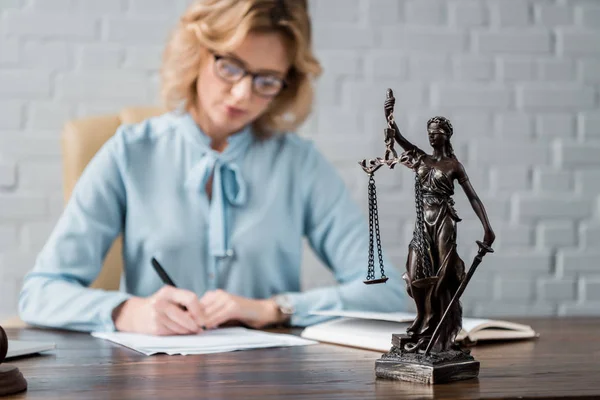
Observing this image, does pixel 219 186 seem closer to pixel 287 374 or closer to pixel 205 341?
pixel 205 341

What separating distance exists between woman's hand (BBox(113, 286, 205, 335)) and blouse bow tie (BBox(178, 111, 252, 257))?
39cm

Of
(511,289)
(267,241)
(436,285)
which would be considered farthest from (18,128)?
(436,285)

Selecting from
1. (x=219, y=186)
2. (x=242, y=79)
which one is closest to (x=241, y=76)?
(x=242, y=79)

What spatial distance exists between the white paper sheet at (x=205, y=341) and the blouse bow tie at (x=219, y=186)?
462 millimetres

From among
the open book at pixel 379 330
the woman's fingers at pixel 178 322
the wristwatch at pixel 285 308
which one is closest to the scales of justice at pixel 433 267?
the open book at pixel 379 330

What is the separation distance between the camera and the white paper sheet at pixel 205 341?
1.18 m

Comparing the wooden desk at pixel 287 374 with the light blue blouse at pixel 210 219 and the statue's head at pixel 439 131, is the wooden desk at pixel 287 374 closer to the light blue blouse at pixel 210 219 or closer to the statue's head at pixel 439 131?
the statue's head at pixel 439 131

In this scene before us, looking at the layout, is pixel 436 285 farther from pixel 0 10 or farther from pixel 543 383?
pixel 0 10

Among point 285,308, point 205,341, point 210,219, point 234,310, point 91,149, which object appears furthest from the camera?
point 91,149

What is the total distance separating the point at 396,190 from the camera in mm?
2484

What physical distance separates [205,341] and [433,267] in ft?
1.64

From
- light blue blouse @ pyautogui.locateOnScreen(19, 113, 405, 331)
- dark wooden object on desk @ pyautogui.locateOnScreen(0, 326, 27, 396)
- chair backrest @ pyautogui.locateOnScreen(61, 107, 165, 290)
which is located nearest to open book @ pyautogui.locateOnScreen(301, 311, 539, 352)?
light blue blouse @ pyautogui.locateOnScreen(19, 113, 405, 331)

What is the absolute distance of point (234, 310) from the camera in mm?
1531

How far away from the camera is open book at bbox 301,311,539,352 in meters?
1.21
